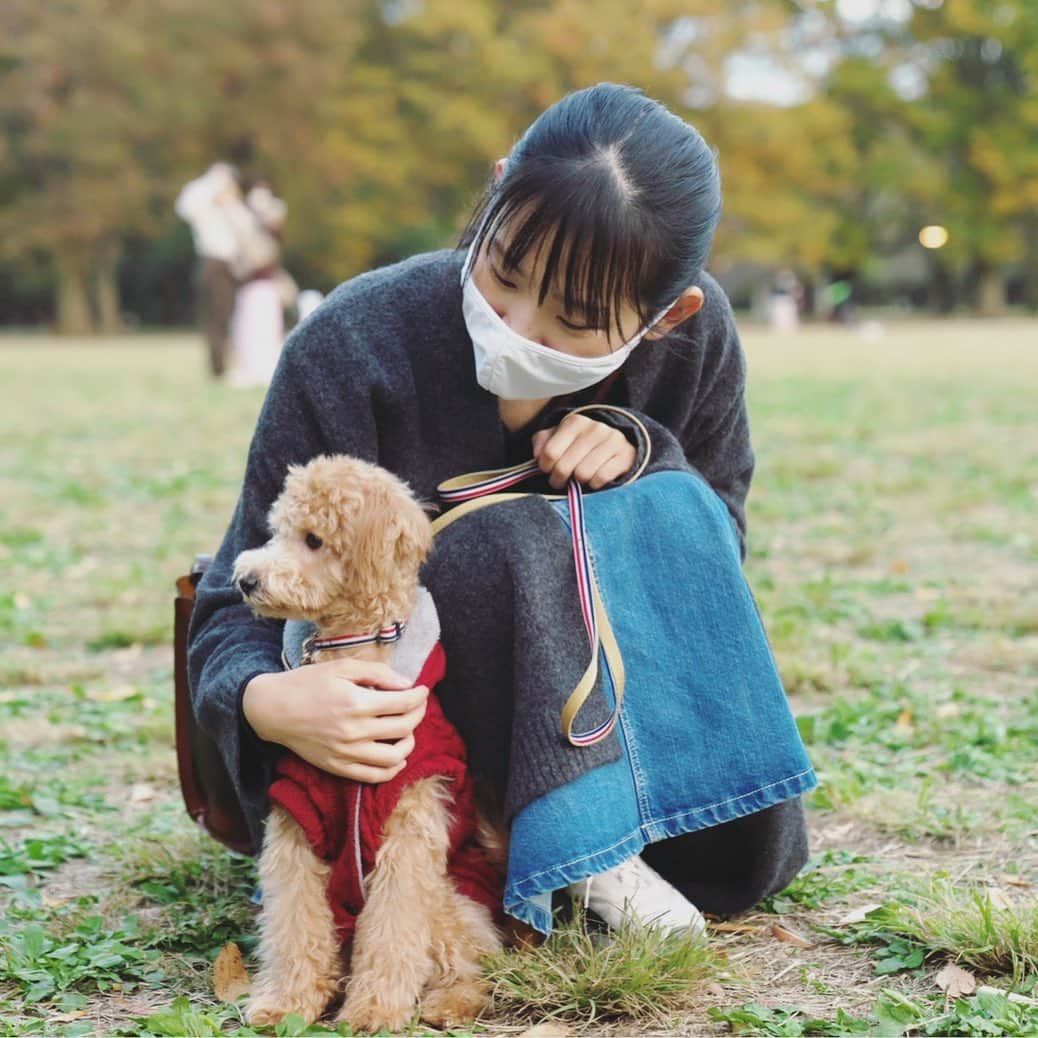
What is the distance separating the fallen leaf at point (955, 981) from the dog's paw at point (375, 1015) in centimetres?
96

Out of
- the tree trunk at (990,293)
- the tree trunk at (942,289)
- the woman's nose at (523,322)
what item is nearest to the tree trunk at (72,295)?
the tree trunk at (942,289)

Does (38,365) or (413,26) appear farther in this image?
(413,26)

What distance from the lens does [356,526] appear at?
94.6 inches

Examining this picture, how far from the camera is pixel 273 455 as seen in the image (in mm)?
2734

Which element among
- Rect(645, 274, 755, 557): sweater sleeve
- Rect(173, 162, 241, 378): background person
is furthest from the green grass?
Rect(173, 162, 241, 378): background person

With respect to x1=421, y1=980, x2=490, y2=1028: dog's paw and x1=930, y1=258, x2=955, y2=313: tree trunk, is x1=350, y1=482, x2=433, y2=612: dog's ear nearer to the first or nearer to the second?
x1=421, y1=980, x2=490, y2=1028: dog's paw

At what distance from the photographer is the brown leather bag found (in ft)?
9.36

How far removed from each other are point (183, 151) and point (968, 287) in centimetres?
3084

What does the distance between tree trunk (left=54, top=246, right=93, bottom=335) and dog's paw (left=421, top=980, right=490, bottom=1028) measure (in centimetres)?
4418

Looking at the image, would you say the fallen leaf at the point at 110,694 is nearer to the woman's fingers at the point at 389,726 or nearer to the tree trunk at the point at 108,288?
the woman's fingers at the point at 389,726

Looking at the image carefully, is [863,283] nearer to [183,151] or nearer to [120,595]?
[183,151]

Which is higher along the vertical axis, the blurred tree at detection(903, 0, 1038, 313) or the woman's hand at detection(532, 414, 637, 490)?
the blurred tree at detection(903, 0, 1038, 313)

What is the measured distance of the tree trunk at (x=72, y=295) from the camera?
143 feet

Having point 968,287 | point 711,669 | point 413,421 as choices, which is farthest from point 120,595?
point 968,287
